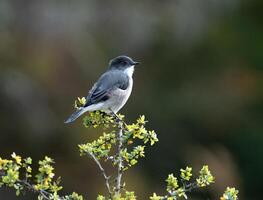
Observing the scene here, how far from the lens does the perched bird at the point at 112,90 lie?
6769 millimetres

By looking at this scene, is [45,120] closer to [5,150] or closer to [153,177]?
[5,150]

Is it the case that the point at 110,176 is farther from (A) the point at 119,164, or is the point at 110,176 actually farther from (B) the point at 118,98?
(B) the point at 118,98

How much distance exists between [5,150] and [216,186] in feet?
11.0

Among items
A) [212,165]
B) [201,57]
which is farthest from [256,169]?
[201,57]

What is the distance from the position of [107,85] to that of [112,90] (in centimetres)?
8

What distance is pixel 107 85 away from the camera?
7336mm

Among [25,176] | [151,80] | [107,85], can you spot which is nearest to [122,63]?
[107,85]

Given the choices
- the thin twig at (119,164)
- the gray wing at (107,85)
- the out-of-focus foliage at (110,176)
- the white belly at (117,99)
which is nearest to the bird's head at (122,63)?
the gray wing at (107,85)

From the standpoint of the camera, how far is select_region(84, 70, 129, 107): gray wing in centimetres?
693

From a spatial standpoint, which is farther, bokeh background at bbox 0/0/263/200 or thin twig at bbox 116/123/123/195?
bokeh background at bbox 0/0/263/200

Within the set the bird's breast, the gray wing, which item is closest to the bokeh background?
the gray wing

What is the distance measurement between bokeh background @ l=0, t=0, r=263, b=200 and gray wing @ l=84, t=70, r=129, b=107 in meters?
4.29

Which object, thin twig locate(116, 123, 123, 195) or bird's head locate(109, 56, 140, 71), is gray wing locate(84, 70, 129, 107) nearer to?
bird's head locate(109, 56, 140, 71)

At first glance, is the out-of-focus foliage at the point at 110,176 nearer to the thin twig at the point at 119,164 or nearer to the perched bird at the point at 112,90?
the thin twig at the point at 119,164
